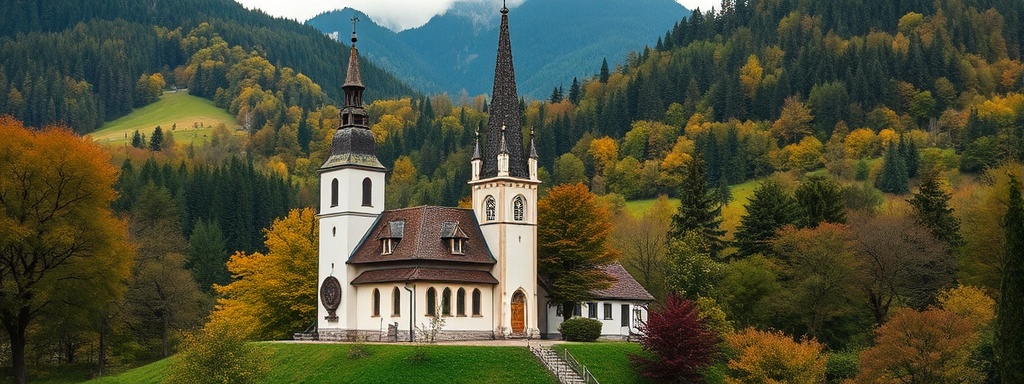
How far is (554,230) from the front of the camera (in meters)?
69.8

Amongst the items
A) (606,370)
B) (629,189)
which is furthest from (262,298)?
(629,189)

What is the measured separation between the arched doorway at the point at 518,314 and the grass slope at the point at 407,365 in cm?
822

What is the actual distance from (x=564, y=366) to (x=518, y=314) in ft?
33.6

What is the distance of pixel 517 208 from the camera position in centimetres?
6712

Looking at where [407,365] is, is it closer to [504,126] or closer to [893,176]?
[504,126]

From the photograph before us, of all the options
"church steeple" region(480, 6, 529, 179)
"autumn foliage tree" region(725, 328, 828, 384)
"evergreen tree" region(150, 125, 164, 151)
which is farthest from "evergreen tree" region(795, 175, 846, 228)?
"evergreen tree" region(150, 125, 164, 151)

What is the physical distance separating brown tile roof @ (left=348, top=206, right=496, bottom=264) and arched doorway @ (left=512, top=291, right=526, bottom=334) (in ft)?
7.91

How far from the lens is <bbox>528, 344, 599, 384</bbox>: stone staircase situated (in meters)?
54.9

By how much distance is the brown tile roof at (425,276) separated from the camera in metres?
63.1

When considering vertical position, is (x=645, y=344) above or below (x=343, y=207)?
below

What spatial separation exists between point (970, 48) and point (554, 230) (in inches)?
4794

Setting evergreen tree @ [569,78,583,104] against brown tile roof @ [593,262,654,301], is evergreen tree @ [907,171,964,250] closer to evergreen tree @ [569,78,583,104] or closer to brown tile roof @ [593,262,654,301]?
brown tile roof @ [593,262,654,301]

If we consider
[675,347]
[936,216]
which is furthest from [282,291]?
[936,216]

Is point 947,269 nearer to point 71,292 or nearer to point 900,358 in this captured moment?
point 900,358
